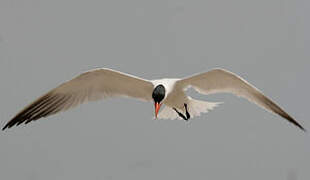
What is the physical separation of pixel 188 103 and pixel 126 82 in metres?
0.60

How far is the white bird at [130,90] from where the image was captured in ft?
12.5

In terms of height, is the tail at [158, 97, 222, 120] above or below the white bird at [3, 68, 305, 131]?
below

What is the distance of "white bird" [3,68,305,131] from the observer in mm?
3809

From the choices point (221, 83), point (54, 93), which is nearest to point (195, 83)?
point (221, 83)

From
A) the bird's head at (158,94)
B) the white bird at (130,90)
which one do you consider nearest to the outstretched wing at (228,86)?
the white bird at (130,90)

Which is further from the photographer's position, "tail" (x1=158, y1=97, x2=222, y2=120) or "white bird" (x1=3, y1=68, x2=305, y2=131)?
"tail" (x1=158, y1=97, x2=222, y2=120)

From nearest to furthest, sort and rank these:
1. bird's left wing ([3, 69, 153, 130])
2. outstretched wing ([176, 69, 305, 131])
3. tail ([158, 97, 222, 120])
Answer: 1. outstretched wing ([176, 69, 305, 131])
2. bird's left wing ([3, 69, 153, 130])
3. tail ([158, 97, 222, 120])

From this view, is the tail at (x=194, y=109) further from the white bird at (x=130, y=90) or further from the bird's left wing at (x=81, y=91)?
the bird's left wing at (x=81, y=91)

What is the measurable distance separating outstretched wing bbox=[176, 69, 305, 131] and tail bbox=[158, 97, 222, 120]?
386 mm

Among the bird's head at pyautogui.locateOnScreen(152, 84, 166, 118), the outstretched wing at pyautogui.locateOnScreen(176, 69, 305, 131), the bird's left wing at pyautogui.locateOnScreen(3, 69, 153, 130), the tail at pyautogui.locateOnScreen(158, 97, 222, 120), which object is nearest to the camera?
the bird's head at pyautogui.locateOnScreen(152, 84, 166, 118)

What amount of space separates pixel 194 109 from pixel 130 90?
0.65 meters

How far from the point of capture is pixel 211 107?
4.55 metres

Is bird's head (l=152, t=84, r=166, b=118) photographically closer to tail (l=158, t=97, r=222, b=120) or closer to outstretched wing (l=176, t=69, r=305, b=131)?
outstretched wing (l=176, t=69, r=305, b=131)

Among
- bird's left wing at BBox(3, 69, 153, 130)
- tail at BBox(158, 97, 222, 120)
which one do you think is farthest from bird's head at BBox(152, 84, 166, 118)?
tail at BBox(158, 97, 222, 120)
